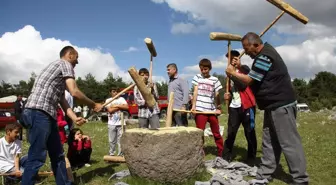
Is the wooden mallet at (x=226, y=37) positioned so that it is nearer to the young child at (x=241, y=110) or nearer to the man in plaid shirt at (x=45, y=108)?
the young child at (x=241, y=110)

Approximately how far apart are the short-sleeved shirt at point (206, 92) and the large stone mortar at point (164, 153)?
150 centimetres

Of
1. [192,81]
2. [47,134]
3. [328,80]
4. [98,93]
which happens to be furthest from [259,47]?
[328,80]

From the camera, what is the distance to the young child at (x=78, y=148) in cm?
596

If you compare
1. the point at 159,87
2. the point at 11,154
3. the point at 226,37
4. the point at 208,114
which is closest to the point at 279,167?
the point at 208,114

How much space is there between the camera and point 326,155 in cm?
661

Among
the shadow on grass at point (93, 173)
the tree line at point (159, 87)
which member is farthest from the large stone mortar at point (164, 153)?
the tree line at point (159, 87)

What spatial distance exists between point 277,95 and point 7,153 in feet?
13.6

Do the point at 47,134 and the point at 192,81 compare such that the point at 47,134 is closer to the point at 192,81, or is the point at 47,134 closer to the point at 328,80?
the point at 192,81

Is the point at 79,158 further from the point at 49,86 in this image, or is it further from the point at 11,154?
the point at 49,86

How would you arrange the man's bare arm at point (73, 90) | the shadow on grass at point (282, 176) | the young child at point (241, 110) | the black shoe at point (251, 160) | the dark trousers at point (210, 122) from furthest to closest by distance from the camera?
the black shoe at point (251, 160)
the dark trousers at point (210, 122)
the young child at point (241, 110)
the shadow on grass at point (282, 176)
the man's bare arm at point (73, 90)

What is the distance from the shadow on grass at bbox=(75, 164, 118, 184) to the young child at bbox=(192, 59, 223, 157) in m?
1.83

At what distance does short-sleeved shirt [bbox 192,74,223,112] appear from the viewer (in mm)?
6121

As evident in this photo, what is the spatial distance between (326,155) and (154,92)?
3.74m

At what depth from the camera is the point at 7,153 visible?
5023 millimetres
